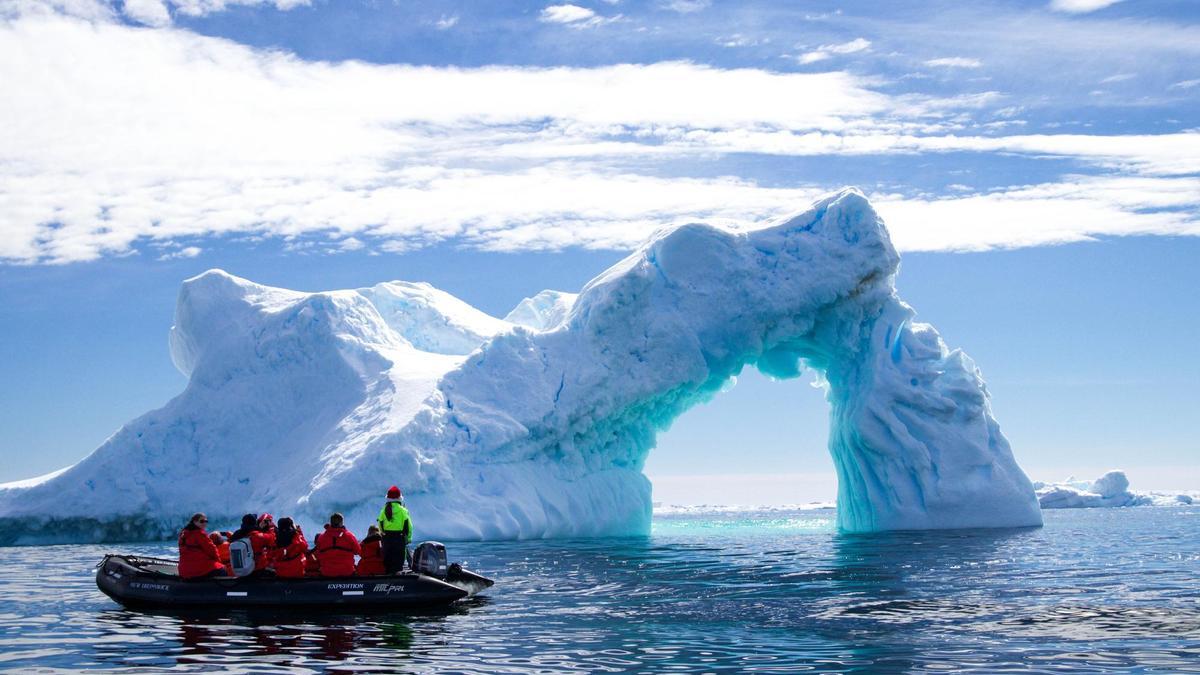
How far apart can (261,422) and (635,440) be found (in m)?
11.0

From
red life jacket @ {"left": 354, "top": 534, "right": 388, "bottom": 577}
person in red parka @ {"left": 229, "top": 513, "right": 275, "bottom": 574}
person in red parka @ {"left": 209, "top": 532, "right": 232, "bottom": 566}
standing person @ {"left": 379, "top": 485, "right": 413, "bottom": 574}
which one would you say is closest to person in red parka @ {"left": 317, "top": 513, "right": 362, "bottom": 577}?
red life jacket @ {"left": 354, "top": 534, "right": 388, "bottom": 577}

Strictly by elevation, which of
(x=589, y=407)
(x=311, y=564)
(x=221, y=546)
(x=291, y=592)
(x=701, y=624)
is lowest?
(x=701, y=624)

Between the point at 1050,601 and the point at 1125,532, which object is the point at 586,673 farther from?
the point at 1125,532

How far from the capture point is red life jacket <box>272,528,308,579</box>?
15094 mm

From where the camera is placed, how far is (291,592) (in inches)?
576

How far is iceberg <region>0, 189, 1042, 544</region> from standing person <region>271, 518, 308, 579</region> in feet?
45.5

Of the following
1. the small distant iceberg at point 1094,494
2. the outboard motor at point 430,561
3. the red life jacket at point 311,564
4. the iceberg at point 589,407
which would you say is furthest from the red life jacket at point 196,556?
the small distant iceberg at point 1094,494

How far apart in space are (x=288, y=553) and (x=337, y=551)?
0.72m

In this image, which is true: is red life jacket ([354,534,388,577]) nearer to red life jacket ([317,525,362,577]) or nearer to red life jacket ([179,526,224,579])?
red life jacket ([317,525,362,577])

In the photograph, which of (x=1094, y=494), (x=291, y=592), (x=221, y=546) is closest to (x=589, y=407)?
(x=221, y=546)

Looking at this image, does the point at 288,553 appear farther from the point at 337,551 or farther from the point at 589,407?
the point at 589,407

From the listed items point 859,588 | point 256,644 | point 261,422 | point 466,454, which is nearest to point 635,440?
point 466,454

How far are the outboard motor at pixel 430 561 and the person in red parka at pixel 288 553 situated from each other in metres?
1.46

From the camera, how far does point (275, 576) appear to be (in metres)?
15.0
